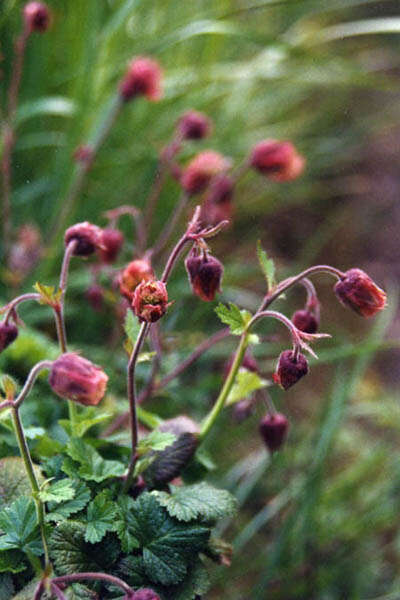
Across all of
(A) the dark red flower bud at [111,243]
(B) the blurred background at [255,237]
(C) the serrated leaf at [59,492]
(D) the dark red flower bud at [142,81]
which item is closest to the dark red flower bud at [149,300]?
(C) the serrated leaf at [59,492]

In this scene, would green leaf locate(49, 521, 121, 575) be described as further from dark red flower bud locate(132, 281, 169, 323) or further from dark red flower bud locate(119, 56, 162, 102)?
dark red flower bud locate(119, 56, 162, 102)

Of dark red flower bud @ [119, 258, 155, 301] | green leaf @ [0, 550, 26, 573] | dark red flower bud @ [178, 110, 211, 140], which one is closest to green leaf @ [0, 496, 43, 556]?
green leaf @ [0, 550, 26, 573]

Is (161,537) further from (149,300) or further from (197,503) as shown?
(149,300)

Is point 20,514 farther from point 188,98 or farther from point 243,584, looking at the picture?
point 188,98

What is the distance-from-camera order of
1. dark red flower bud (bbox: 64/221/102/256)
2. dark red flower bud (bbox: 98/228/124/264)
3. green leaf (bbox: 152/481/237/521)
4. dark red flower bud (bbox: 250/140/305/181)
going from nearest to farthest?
1. green leaf (bbox: 152/481/237/521)
2. dark red flower bud (bbox: 64/221/102/256)
3. dark red flower bud (bbox: 98/228/124/264)
4. dark red flower bud (bbox: 250/140/305/181)

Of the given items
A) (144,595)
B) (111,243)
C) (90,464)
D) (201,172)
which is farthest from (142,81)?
(144,595)

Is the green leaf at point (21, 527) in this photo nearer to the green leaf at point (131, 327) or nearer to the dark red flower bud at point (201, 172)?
the green leaf at point (131, 327)

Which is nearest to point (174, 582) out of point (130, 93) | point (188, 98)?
point (130, 93)
